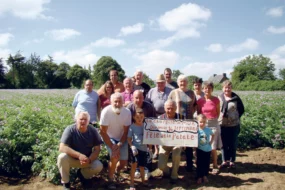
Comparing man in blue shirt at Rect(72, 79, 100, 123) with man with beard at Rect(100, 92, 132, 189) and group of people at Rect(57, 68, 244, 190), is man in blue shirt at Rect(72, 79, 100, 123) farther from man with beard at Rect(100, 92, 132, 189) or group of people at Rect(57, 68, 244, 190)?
man with beard at Rect(100, 92, 132, 189)

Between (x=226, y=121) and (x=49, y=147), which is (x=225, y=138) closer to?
(x=226, y=121)

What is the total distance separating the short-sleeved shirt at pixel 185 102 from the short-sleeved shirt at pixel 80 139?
A: 1.88 metres

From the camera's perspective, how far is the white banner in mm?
5047

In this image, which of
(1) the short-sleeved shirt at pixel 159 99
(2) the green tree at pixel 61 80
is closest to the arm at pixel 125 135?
(1) the short-sleeved shirt at pixel 159 99

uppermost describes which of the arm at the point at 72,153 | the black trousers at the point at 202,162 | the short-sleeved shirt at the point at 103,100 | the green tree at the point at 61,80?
the green tree at the point at 61,80

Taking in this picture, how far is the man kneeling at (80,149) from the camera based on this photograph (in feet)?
14.9

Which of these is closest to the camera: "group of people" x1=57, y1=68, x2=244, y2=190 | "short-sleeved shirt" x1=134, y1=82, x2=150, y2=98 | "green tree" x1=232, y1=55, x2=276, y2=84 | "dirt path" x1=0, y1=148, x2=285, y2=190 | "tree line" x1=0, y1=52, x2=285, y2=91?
"group of people" x1=57, y1=68, x2=244, y2=190

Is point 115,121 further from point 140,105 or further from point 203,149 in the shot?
point 203,149

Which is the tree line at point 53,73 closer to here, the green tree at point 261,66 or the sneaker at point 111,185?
the green tree at point 261,66

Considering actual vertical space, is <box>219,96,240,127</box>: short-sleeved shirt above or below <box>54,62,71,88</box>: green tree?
below

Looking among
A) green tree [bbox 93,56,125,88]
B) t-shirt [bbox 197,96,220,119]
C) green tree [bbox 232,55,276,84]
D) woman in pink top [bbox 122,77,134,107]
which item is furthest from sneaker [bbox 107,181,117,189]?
green tree [bbox 232,55,276,84]

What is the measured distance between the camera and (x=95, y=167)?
4.71m

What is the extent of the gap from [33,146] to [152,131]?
8.53ft

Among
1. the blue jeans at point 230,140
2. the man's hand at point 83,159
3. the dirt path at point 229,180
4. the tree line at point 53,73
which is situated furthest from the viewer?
the tree line at point 53,73
